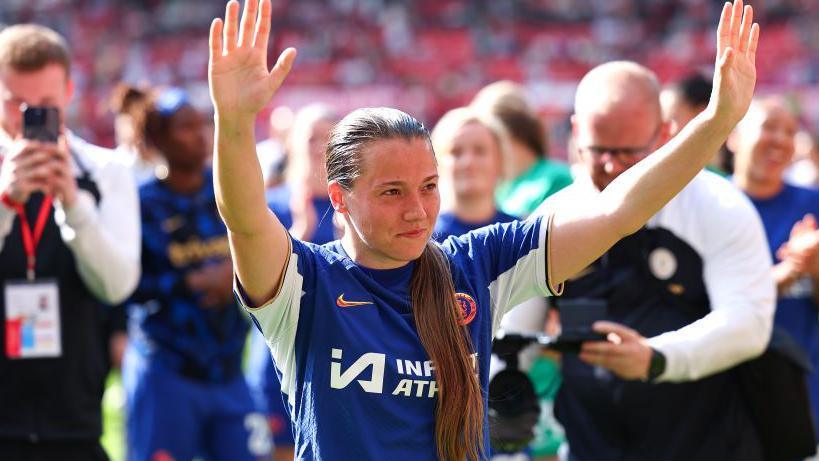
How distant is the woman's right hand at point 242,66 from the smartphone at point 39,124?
2.14 metres

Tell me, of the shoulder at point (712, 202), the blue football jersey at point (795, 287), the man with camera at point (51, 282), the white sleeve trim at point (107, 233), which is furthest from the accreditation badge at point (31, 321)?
the blue football jersey at point (795, 287)

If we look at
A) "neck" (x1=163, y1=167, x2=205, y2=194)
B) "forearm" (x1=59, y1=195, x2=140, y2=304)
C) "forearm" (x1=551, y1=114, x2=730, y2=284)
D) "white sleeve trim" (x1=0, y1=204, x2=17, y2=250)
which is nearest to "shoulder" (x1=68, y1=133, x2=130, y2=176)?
"forearm" (x1=59, y1=195, x2=140, y2=304)

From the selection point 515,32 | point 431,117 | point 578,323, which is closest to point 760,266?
point 578,323

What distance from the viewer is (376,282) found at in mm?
3137

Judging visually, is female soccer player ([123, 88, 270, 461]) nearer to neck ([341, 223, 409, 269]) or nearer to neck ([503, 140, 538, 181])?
neck ([503, 140, 538, 181])

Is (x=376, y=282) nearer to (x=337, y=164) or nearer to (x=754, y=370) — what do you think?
(x=337, y=164)

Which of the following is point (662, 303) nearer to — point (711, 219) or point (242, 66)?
point (711, 219)

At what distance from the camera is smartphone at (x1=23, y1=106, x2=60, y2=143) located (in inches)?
185

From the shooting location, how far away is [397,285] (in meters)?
3.16

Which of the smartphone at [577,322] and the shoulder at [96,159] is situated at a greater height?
the shoulder at [96,159]

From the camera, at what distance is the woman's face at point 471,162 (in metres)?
6.46

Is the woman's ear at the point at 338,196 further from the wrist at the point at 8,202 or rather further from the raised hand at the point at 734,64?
the wrist at the point at 8,202

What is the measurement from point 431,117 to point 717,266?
2463cm

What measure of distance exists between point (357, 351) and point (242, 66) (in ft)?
2.54
